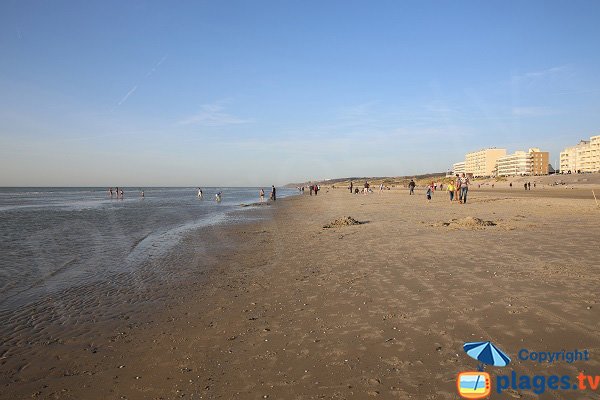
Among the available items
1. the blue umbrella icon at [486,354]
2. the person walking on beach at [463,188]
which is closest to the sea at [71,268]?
the blue umbrella icon at [486,354]

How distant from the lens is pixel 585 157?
11781 cm

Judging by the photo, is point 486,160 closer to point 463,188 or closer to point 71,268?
point 463,188

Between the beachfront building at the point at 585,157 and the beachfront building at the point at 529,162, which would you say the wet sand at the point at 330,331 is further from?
the beachfront building at the point at 529,162

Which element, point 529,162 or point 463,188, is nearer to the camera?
point 463,188

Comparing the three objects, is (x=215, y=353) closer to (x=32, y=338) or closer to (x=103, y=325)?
(x=103, y=325)

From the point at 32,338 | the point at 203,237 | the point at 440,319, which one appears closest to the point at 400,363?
the point at 440,319

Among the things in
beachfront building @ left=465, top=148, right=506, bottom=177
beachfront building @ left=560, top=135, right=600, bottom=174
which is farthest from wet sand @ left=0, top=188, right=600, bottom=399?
beachfront building @ left=465, top=148, right=506, bottom=177

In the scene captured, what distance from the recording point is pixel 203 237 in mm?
16375

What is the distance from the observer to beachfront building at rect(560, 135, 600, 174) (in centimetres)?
11206

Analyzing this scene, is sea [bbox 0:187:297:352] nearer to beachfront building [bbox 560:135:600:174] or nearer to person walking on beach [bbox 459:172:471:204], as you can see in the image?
person walking on beach [bbox 459:172:471:204]

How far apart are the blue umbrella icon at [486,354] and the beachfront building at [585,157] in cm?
12712

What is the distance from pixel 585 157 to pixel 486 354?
149m

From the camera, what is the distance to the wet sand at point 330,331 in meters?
3.90

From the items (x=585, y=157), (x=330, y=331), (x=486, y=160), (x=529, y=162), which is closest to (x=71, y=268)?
(x=330, y=331)
